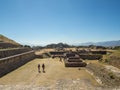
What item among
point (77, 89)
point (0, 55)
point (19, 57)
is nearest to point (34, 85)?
point (77, 89)

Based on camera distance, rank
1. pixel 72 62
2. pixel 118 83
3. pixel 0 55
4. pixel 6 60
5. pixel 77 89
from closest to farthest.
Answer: pixel 77 89, pixel 118 83, pixel 6 60, pixel 0 55, pixel 72 62

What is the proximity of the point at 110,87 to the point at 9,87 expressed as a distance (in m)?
8.25

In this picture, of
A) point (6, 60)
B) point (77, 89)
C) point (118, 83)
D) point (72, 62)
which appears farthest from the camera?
point (72, 62)

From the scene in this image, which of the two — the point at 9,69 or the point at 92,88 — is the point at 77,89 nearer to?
the point at 92,88

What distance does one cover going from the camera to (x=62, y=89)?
10.8 metres

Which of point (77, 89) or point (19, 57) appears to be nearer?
point (77, 89)

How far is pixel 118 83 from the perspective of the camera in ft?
37.7

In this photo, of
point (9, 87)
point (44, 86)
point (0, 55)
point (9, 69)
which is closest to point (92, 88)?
point (44, 86)

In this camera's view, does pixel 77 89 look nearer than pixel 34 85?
Yes

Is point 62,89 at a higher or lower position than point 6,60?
lower

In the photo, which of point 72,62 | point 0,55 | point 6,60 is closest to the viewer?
point 6,60

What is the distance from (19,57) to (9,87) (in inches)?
489

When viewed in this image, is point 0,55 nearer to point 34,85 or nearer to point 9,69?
point 9,69

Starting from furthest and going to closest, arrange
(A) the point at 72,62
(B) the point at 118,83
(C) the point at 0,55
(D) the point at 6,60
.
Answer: (A) the point at 72,62
(C) the point at 0,55
(D) the point at 6,60
(B) the point at 118,83
